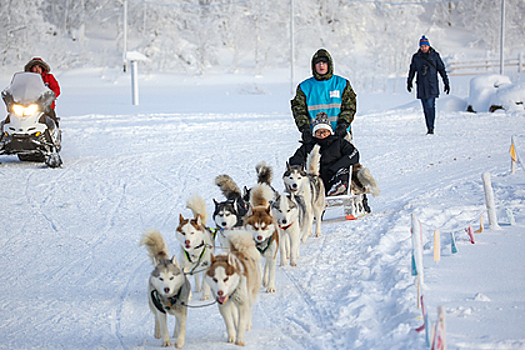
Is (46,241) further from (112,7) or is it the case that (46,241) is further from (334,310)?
(112,7)

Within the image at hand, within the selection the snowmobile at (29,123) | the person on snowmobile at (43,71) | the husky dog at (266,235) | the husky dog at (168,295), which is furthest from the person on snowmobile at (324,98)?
the person on snowmobile at (43,71)

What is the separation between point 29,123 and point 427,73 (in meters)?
8.34

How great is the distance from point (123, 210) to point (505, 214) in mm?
4585

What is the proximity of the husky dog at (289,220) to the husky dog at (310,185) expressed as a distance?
0.50 feet

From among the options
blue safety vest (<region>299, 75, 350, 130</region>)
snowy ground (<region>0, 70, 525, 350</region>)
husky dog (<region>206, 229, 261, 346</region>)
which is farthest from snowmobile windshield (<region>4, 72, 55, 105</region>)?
husky dog (<region>206, 229, 261, 346</region>)

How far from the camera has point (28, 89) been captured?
10.0m

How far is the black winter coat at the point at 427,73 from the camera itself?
494 inches

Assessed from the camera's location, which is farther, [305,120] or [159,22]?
[159,22]

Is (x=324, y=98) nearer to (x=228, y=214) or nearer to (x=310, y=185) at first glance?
(x=310, y=185)

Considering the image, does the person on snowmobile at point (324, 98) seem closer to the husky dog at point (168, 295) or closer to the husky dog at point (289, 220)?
the husky dog at point (289, 220)

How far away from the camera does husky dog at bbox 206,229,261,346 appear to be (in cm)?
341

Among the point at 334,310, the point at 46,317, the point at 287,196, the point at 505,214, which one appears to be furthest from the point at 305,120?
the point at 46,317

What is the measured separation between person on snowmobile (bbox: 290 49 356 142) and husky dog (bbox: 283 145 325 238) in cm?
38

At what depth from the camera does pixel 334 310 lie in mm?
4027
